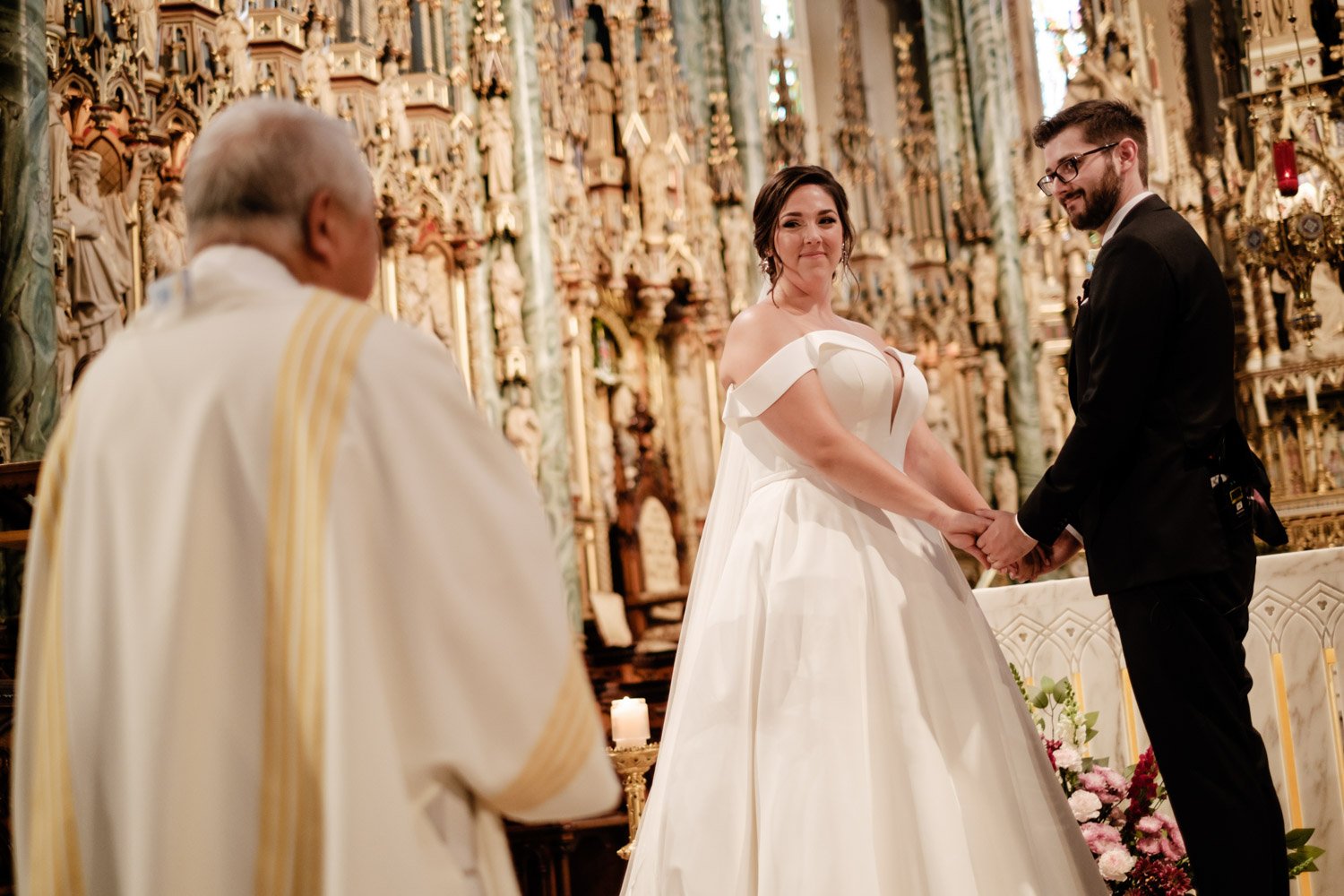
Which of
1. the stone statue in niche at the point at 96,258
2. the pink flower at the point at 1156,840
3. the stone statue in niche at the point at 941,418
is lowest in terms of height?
the pink flower at the point at 1156,840

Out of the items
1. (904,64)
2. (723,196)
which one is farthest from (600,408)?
(904,64)

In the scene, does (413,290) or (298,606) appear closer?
(298,606)

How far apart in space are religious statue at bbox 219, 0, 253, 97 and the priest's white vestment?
610 cm

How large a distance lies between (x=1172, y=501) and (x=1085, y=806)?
91 cm

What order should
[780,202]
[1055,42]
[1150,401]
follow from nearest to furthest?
1. [1150,401]
2. [780,202]
3. [1055,42]

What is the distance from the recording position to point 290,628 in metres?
1.60

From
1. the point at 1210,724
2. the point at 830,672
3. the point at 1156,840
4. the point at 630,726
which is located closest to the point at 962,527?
the point at 830,672

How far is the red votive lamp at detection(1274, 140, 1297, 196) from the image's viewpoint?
10.3m

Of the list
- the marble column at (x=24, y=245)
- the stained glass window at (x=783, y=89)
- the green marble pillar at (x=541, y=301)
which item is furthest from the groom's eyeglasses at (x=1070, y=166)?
the stained glass window at (x=783, y=89)

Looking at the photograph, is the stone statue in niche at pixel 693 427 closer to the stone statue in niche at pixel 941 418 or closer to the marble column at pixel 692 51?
the stone statue in niche at pixel 941 418

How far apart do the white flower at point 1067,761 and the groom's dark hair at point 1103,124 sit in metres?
1.43

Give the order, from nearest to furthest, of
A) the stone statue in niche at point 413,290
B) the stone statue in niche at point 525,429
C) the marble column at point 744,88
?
1. the stone statue in niche at point 413,290
2. the stone statue in niche at point 525,429
3. the marble column at point 744,88

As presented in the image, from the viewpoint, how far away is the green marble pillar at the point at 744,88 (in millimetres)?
11695

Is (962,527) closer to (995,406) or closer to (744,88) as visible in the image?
(995,406)
